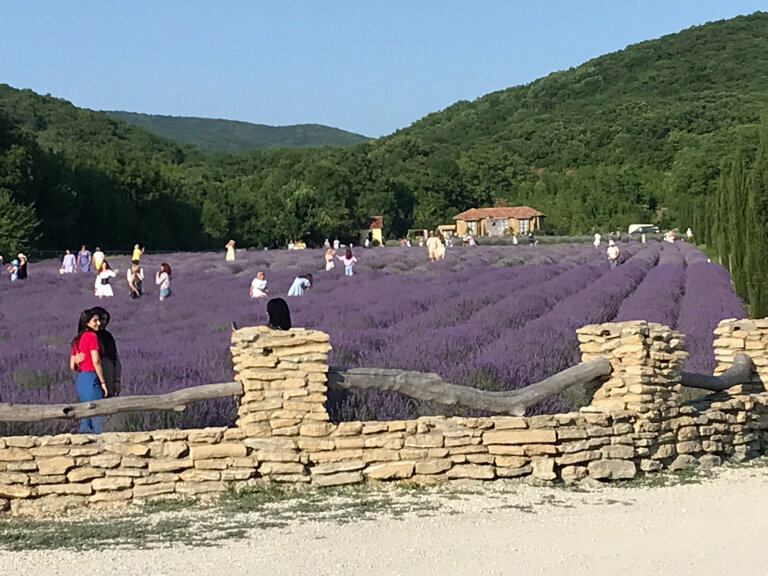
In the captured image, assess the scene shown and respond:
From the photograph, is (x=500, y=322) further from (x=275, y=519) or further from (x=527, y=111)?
(x=527, y=111)

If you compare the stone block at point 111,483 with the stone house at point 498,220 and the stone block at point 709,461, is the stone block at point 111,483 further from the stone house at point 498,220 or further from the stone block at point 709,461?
the stone house at point 498,220

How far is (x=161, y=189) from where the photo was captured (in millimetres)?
75812

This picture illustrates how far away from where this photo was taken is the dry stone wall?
699 centimetres

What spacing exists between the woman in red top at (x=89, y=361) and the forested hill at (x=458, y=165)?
14.7m

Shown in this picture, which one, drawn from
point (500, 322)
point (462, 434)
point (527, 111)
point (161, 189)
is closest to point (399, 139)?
point (527, 111)

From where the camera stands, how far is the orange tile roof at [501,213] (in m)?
113

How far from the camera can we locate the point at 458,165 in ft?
420

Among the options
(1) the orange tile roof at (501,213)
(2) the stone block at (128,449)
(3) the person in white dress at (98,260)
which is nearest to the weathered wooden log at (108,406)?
(2) the stone block at (128,449)

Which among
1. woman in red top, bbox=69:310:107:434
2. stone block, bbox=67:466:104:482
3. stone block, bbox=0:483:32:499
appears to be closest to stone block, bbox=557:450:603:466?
stone block, bbox=67:466:104:482

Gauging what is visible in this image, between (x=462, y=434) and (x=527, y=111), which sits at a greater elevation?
(x=527, y=111)

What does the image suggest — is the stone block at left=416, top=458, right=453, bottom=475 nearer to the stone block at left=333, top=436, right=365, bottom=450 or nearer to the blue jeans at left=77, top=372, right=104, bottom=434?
the stone block at left=333, top=436, right=365, bottom=450

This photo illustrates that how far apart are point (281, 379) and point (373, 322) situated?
10.1 meters

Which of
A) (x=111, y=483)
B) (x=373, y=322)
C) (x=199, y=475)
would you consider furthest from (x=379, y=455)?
(x=373, y=322)

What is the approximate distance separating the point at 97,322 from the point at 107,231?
194 feet
